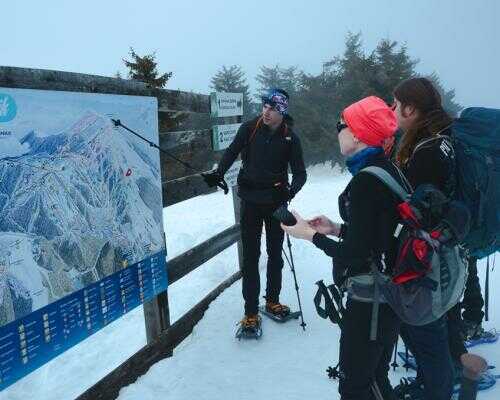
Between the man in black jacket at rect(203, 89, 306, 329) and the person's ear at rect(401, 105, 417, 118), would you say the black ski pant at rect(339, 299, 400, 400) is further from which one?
the man in black jacket at rect(203, 89, 306, 329)

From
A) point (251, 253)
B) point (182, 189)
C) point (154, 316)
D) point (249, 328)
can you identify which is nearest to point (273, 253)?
point (251, 253)

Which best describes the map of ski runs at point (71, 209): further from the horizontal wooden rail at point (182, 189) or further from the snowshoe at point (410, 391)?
the snowshoe at point (410, 391)

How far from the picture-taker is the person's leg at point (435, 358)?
2955 mm

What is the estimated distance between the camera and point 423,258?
96.0 inches

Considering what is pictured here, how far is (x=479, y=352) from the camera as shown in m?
4.40

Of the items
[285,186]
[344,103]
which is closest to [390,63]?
[344,103]

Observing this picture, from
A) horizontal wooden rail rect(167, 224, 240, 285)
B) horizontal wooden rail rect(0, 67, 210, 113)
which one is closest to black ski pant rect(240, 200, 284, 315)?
horizontal wooden rail rect(167, 224, 240, 285)

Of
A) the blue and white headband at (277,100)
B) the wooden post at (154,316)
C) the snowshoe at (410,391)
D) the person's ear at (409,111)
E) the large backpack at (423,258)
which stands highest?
the blue and white headband at (277,100)

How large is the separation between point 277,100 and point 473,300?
2.91m

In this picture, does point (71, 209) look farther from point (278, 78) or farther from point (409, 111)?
point (278, 78)

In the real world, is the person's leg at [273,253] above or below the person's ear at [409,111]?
below

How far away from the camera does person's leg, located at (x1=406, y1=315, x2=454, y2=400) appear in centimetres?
296

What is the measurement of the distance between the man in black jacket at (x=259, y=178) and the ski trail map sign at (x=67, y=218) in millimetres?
1234

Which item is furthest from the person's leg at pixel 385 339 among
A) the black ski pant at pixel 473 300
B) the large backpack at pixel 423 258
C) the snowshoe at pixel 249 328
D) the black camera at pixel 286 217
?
the snowshoe at pixel 249 328
